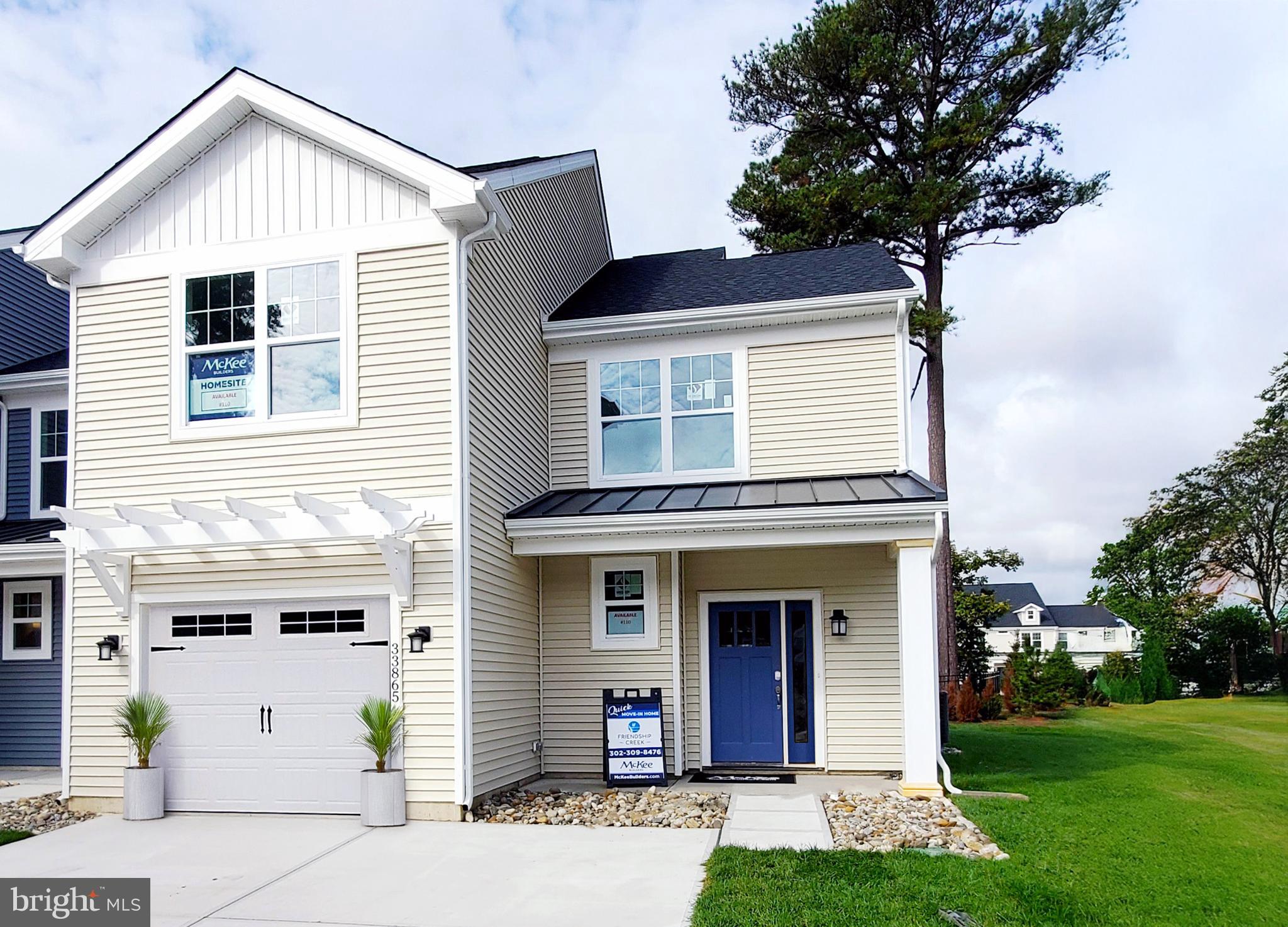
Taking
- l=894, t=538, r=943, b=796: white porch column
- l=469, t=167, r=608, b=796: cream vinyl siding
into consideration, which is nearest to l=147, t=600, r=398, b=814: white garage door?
l=469, t=167, r=608, b=796: cream vinyl siding

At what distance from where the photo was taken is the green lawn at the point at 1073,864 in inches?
225

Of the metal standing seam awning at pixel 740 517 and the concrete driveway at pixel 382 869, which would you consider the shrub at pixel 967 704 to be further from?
the concrete driveway at pixel 382 869

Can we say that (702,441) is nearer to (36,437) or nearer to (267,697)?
(267,697)

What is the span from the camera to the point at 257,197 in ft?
31.8

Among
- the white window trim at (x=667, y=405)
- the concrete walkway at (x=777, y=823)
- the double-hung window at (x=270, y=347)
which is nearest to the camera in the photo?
the concrete walkway at (x=777, y=823)

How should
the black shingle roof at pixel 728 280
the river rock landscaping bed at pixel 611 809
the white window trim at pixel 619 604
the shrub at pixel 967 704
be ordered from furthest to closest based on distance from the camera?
the shrub at pixel 967 704 → the black shingle roof at pixel 728 280 → the white window trim at pixel 619 604 → the river rock landscaping bed at pixel 611 809

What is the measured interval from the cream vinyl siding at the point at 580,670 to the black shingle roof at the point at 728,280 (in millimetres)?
3028

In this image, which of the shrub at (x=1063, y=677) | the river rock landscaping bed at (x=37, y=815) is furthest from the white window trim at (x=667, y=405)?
the shrub at (x=1063, y=677)

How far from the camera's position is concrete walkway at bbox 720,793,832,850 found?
7.39 meters

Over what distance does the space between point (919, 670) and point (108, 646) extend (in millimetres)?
7459

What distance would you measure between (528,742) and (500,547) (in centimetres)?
215

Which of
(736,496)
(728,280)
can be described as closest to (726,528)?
(736,496)

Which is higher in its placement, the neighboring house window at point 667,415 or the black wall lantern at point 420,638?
the neighboring house window at point 667,415

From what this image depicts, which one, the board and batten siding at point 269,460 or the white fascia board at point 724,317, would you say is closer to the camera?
the board and batten siding at point 269,460
